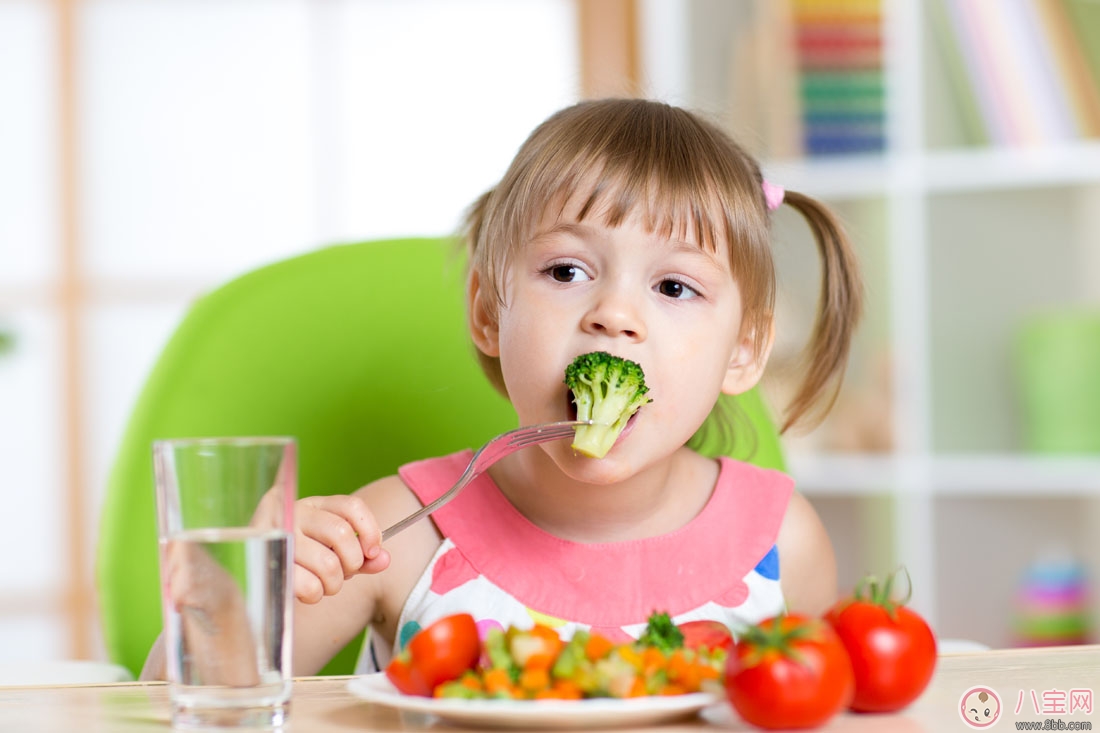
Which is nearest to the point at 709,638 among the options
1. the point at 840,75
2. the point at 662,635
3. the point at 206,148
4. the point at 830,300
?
the point at 662,635

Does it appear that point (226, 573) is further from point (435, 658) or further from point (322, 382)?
point (322, 382)

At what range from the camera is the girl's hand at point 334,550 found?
35.7 inches

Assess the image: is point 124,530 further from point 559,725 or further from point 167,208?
point 167,208

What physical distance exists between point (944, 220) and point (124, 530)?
1958mm

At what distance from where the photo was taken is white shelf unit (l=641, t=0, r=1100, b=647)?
8.51 feet

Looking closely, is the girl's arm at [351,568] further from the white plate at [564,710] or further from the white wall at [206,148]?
the white wall at [206,148]

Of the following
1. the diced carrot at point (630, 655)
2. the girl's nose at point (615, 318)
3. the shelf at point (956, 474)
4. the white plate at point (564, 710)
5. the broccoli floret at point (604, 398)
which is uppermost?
the girl's nose at point (615, 318)

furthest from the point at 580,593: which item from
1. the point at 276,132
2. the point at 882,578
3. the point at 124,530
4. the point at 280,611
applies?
the point at 276,132

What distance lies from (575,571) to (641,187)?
375 mm

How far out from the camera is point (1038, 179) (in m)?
2.54

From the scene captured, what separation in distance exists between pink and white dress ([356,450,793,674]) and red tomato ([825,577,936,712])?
0.48 metres

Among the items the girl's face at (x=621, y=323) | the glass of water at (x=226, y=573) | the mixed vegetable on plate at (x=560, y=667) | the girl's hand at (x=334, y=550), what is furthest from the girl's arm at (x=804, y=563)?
the glass of water at (x=226, y=573)

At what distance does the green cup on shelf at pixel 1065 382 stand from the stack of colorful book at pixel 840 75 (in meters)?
0.52

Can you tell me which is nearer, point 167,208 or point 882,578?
point 882,578
